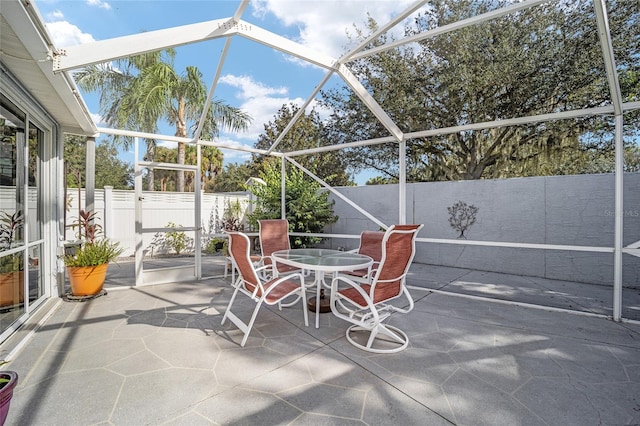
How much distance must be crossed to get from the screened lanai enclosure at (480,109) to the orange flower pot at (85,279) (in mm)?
768

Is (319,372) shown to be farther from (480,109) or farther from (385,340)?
(480,109)

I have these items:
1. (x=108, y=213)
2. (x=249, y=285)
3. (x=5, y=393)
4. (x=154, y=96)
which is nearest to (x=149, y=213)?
(x=108, y=213)

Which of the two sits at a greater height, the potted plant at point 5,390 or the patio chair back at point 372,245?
the patio chair back at point 372,245

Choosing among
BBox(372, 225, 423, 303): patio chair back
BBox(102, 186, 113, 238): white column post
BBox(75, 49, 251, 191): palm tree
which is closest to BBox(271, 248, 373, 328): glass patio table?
BBox(372, 225, 423, 303): patio chair back

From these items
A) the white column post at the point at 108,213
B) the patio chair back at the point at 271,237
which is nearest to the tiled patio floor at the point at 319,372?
the patio chair back at the point at 271,237

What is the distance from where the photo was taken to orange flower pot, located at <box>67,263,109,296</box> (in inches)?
158

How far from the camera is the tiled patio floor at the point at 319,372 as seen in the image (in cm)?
184

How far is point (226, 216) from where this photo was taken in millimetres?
9312

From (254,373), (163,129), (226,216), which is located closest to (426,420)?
(254,373)

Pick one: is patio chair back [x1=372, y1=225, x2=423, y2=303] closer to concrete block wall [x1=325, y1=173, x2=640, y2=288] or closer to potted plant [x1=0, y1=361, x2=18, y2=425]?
Result: potted plant [x1=0, y1=361, x2=18, y2=425]

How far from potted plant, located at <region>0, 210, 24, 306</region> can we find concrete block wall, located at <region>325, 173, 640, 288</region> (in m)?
6.79

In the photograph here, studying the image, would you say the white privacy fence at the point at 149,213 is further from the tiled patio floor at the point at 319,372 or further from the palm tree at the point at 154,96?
the tiled patio floor at the point at 319,372

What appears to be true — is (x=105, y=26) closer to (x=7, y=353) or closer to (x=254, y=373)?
(x=7, y=353)

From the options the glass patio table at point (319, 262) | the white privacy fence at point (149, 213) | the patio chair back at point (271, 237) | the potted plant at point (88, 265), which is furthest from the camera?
the white privacy fence at point (149, 213)
